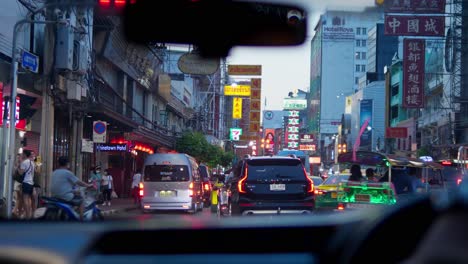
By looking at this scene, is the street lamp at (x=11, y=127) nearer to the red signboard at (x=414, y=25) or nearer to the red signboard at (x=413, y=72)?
the red signboard at (x=414, y=25)

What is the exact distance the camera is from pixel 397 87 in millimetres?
69125

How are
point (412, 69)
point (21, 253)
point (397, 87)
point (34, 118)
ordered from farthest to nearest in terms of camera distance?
point (397, 87), point (412, 69), point (34, 118), point (21, 253)

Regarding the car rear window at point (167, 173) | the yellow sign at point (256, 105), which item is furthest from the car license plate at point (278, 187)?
the yellow sign at point (256, 105)

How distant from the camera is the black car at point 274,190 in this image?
560 inches

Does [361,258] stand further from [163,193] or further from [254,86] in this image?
[254,86]

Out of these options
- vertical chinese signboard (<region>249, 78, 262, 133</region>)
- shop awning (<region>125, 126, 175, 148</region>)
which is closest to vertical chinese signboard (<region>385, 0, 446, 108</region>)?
shop awning (<region>125, 126, 175, 148</region>)

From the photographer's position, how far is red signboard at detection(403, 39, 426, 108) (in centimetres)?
3591

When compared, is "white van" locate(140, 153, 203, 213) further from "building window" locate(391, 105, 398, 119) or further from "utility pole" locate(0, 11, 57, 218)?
"building window" locate(391, 105, 398, 119)

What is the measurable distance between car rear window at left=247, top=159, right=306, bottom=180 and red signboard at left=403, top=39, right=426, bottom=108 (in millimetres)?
23135

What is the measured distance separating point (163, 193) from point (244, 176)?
7863mm

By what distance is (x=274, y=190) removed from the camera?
14.3m

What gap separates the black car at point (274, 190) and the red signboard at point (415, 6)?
14785 millimetres

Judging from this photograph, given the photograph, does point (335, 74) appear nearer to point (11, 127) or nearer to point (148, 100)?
point (148, 100)

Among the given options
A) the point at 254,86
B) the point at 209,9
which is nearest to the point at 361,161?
the point at 209,9
